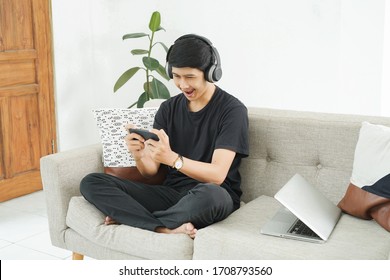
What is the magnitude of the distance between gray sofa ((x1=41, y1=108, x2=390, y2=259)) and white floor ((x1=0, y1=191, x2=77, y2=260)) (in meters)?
0.50

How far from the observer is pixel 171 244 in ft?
7.06

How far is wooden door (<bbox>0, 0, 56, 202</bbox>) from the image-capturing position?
149 inches

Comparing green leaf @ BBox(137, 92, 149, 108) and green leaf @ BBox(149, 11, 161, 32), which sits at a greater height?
green leaf @ BBox(149, 11, 161, 32)

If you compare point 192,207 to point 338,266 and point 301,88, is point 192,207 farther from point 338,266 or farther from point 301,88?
point 301,88

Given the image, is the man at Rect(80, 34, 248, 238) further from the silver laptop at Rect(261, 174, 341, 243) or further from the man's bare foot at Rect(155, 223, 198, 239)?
the silver laptop at Rect(261, 174, 341, 243)

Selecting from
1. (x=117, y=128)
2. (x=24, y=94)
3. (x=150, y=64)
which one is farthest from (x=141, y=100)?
(x=117, y=128)

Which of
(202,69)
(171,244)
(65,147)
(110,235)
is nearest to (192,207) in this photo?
(171,244)

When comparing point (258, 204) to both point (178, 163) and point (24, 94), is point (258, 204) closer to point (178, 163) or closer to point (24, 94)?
point (178, 163)

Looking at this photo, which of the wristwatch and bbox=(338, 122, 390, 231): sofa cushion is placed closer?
bbox=(338, 122, 390, 231): sofa cushion

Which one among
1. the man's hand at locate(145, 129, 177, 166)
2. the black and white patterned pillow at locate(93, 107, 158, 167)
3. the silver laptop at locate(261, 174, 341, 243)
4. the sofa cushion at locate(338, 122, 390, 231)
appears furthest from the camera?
the black and white patterned pillow at locate(93, 107, 158, 167)

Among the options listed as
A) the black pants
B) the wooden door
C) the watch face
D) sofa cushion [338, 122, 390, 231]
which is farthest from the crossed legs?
the wooden door

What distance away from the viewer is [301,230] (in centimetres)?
213

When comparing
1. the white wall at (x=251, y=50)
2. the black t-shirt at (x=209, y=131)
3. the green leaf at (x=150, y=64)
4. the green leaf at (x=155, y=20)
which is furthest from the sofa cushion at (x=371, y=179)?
the green leaf at (x=155, y=20)

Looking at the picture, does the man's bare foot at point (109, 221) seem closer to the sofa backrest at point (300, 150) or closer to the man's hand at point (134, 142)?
the man's hand at point (134, 142)
